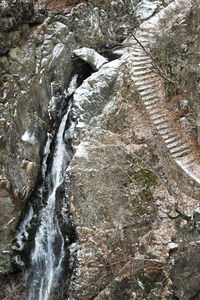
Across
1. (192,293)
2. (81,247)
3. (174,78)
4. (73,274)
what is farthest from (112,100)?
(192,293)

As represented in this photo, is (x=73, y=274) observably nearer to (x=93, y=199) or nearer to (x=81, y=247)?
(x=81, y=247)

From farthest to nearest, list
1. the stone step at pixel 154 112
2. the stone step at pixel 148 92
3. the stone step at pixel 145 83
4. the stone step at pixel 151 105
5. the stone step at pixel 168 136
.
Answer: the stone step at pixel 145 83 → the stone step at pixel 148 92 → the stone step at pixel 151 105 → the stone step at pixel 154 112 → the stone step at pixel 168 136

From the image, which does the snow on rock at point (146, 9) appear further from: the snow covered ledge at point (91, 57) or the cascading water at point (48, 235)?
the cascading water at point (48, 235)

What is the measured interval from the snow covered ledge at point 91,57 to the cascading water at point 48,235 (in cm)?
406

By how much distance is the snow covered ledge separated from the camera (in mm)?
14980

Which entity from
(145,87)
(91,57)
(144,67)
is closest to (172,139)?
(145,87)

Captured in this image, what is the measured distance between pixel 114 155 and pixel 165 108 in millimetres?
2784

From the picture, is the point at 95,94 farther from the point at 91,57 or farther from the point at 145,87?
the point at 91,57

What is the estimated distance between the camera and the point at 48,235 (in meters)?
11.2

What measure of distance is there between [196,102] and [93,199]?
5315 millimetres

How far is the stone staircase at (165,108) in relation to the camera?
32.9ft

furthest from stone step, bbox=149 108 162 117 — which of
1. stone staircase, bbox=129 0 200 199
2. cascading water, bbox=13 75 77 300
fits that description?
cascading water, bbox=13 75 77 300

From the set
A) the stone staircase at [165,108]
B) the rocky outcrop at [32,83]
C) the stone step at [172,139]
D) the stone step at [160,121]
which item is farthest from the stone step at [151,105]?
the rocky outcrop at [32,83]

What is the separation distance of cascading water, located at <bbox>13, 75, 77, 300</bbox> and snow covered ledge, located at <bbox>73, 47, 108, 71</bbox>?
4.06m
